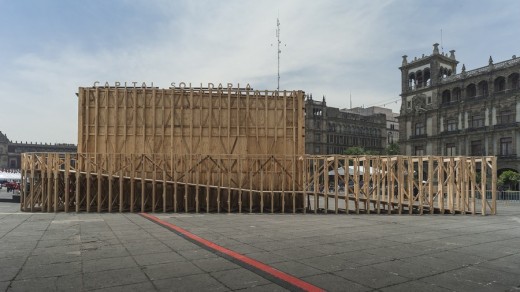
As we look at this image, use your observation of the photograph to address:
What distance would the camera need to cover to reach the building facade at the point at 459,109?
51406 millimetres

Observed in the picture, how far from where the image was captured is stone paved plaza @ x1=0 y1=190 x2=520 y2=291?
625 centimetres

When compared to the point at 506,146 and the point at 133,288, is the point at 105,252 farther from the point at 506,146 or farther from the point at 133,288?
the point at 506,146

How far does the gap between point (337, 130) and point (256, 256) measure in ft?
264

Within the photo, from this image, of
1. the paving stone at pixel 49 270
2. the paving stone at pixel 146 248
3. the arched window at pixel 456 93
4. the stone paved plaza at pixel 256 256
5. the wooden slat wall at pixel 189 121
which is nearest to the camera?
the stone paved plaza at pixel 256 256

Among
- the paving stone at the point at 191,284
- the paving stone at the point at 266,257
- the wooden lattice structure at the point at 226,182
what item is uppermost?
the wooden lattice structure at the point at 226,182

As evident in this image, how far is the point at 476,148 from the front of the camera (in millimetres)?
55250

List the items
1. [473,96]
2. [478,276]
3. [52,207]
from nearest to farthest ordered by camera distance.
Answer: [478,276], [52,207], [473,96]

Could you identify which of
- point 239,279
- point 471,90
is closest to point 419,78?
point 471,90

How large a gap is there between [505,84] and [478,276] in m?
54.6

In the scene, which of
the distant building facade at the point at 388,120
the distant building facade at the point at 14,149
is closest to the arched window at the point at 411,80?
the distant building facade at the point at 388,120

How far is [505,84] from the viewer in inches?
2053

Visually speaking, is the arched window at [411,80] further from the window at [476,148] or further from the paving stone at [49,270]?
the paving stone at [49,270]

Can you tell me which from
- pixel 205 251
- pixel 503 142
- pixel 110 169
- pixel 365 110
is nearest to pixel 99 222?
pixel 110 169

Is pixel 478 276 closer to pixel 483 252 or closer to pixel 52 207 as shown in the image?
pixel 483 252
